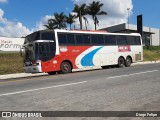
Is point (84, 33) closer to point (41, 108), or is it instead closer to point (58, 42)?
point (58, 42)

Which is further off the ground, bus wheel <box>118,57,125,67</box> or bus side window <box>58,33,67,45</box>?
bus side window <box>58,33,67,45</box>

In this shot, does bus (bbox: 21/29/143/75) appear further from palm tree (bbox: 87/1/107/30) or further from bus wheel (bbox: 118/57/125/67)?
palm tree (bbox: 87/1/107/30)

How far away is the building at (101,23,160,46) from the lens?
72875mm

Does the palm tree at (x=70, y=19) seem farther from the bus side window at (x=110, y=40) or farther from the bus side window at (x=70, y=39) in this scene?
the bus side window at (x=70, y=39)

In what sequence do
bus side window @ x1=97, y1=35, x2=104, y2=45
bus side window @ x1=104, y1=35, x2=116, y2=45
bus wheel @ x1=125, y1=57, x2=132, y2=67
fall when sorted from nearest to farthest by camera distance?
bus side window @ x1=97, y1=35, x2=104, y2=45
bus side window @ x1=104, y1=35, x2=116, y2=45
bus wheel @ x1=125, y1=57, x2=132, y2=67

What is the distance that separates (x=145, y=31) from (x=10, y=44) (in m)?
48.4

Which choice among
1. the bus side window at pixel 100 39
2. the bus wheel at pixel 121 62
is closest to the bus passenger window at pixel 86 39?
the bus side window at pixel 100 39

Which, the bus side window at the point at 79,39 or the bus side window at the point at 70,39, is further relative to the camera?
the bus side window at the point at 79,39

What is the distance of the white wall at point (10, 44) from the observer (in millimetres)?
35419

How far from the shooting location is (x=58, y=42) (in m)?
21.2

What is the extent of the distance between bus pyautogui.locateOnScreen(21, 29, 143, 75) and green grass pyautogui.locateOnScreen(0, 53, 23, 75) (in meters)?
7.19

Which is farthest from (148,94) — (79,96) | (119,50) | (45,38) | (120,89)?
(119,50)

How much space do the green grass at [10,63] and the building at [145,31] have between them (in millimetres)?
41586

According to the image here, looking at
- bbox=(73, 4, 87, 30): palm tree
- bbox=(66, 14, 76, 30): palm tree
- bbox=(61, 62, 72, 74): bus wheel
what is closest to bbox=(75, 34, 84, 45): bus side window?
bbox=(61, 62, 72, 74): bus wheel
